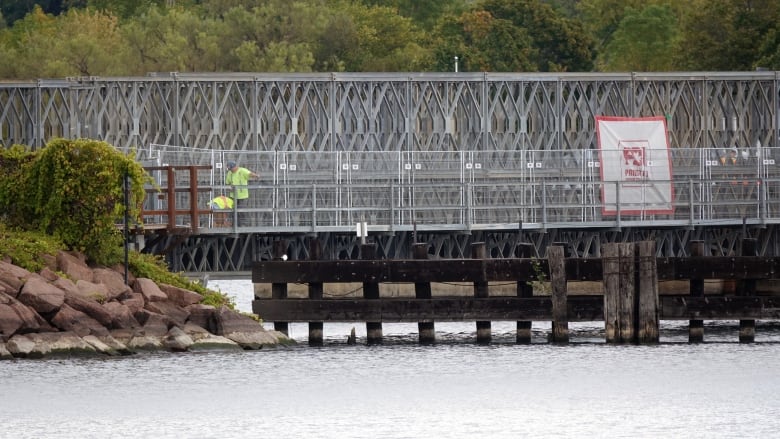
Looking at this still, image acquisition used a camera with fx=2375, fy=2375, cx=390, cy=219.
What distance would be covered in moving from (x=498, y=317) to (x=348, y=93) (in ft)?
84.2

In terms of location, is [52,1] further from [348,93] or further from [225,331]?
[225,331]

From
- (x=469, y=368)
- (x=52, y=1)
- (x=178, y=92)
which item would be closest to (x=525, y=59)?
(x=52, y=1)

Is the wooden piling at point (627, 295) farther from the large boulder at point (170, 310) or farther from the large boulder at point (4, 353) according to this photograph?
the large boulder at point (4, 353)

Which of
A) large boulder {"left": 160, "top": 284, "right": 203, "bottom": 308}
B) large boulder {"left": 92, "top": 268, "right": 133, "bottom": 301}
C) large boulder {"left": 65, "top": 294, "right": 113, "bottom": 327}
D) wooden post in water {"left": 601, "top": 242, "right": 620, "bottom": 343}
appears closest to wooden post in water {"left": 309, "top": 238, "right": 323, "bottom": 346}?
large boulder {"left": 160, "top": 284, "right": 203, "bottom": 308}

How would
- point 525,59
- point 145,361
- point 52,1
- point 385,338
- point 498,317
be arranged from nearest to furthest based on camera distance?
point 145,361
point 498,317
point 385,338
point 525,59
point 52,1

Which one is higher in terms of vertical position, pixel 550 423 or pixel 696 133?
pixel 696 133

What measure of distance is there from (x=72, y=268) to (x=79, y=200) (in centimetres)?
219

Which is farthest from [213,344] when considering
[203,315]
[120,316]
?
[120,316]

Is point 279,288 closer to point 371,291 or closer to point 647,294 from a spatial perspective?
point 371,291

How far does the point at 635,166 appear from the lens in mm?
72938

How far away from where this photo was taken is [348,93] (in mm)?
85125

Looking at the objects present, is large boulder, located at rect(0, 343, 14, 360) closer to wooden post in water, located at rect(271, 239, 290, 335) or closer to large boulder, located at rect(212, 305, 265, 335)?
large boulder, located at rect(212, 305, 265, 335)

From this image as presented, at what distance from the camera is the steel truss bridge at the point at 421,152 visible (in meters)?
67.0

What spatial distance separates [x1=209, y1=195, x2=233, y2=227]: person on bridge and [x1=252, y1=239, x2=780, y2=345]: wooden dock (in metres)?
4.23
